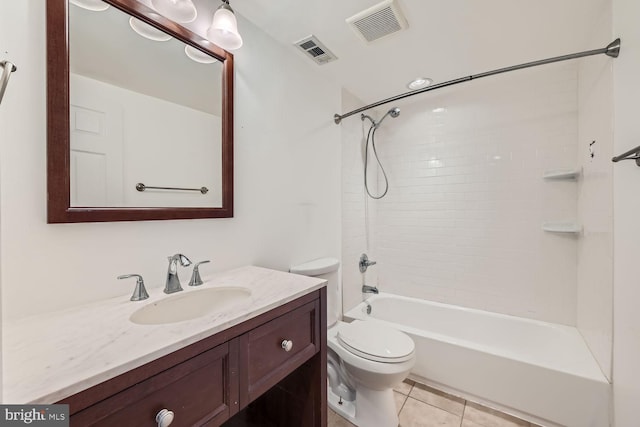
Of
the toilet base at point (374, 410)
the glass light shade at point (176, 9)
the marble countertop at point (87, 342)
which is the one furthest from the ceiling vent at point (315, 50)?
the toilet base at point (374, 410)

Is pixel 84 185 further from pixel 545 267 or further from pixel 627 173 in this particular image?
pixel 545 267

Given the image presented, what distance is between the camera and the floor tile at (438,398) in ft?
5.42

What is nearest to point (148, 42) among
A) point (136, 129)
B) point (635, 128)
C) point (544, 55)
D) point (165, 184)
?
point (136, 129)

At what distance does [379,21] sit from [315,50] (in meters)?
0.45

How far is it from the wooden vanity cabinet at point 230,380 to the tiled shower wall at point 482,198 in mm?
1133

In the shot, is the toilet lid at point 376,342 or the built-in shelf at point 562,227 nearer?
the toilet lid at point 376,342

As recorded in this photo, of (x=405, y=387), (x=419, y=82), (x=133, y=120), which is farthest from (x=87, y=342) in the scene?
(x=419, y=82)

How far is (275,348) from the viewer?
927 millimetres

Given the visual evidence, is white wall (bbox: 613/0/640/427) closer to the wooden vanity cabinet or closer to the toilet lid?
the toilet lid

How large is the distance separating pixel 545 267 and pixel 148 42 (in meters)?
2.86

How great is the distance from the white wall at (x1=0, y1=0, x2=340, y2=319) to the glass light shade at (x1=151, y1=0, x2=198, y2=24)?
1.13ft

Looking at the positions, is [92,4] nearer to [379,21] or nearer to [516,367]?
[379,21]

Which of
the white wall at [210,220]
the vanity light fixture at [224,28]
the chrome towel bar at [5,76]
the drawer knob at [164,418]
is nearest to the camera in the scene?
the chrome towel bar at [5,76]

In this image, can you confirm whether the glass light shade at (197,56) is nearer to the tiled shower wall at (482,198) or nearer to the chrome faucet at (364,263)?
the tiled shower wall at (482,198)
